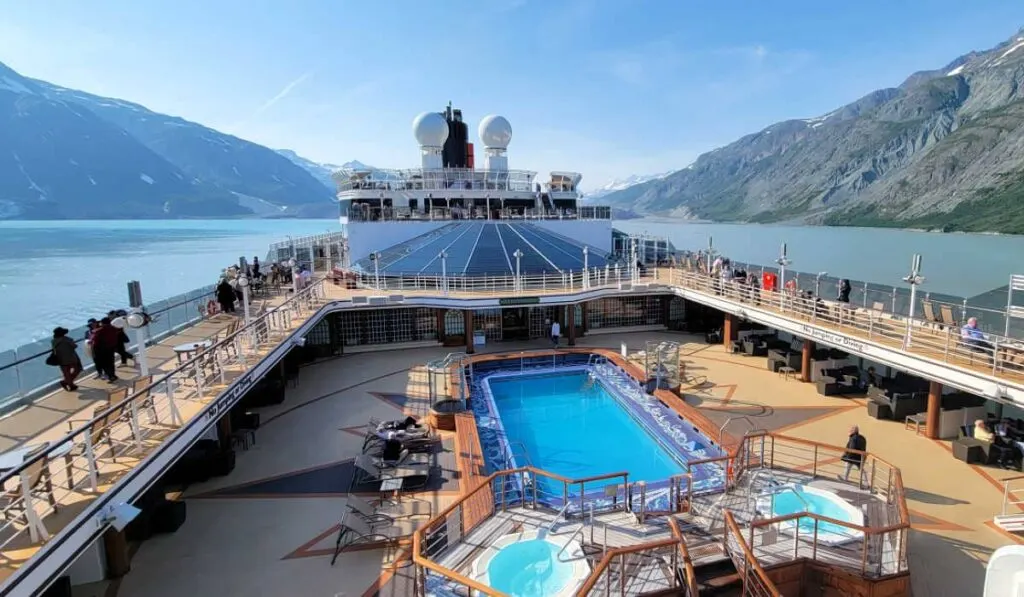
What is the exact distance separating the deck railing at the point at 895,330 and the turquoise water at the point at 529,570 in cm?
920

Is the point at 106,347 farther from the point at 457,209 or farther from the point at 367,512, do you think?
the point at 457,209

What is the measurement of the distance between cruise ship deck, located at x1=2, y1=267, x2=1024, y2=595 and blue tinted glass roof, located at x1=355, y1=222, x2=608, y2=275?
352 centimetres

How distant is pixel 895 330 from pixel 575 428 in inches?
329

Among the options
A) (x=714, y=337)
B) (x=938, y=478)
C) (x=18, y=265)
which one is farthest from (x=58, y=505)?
(x=18, y=265)

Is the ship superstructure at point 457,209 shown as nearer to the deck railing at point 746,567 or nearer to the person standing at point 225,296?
the person standing at point 225,296

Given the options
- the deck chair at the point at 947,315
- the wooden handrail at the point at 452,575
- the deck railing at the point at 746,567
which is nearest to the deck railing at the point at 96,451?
the wooden handrail at the point at 452,575

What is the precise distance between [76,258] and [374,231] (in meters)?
81.8

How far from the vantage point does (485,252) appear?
82.0ft

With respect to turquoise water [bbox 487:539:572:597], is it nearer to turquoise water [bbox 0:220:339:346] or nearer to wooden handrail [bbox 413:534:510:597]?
wooden handrail [bbox 413:534:510:597]

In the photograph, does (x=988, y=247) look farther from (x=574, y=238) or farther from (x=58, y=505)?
(x=58, y=505)

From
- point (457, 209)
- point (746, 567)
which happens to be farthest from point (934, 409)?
point (457, 209)

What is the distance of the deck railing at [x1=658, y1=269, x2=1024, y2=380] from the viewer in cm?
1058

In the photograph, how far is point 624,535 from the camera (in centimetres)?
835

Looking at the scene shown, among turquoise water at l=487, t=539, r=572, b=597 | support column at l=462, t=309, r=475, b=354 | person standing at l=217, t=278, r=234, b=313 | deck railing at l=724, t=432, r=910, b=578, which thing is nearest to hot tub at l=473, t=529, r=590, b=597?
turquoise water at l=487, t=539, r=572, b=597
